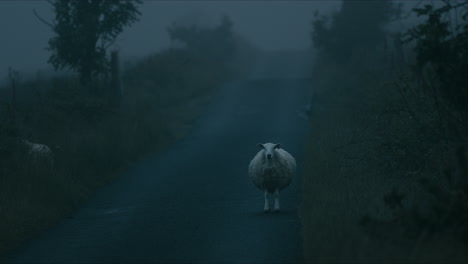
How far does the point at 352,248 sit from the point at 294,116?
2052 centimetres

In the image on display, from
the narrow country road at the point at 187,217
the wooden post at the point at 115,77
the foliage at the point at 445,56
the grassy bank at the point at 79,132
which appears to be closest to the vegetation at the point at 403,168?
the foliage at the point at 445,56

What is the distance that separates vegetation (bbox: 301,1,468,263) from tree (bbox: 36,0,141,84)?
866cm

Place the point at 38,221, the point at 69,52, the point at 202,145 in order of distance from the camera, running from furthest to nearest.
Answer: the point at 69,52 < the point at 202,145 < the point at 38,221

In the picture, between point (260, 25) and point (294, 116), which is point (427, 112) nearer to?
point (294, 116)

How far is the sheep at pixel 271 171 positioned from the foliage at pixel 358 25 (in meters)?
25.5

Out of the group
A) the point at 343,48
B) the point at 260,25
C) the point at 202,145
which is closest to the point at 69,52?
the point at 202,145

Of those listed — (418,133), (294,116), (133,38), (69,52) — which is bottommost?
(418,133)

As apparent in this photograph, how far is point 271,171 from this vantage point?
13680mm

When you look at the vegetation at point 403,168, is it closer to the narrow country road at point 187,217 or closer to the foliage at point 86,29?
the narrow country road at point 187,217

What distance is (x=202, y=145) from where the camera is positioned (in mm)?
23172

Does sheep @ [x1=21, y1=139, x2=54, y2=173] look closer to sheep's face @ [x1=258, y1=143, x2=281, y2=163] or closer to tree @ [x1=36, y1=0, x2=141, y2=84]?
sheep's face @ [x1=258, y1=143, x2=281, y2=163]

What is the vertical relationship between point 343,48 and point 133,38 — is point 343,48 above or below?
below

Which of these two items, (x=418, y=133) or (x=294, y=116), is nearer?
(x=418, y=133)

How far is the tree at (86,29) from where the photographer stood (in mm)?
25875
